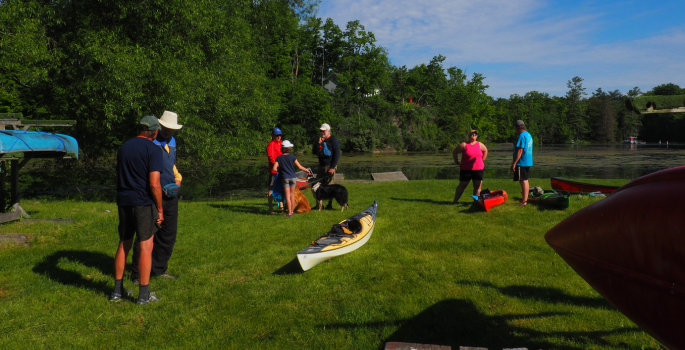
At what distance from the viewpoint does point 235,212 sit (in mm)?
11836

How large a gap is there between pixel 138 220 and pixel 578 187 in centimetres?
1219

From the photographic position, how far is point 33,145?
28.8 ft

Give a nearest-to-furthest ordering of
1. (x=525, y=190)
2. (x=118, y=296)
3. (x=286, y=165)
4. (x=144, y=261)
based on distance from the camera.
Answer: (x=144, y=261) → (x=118, y=296) → (x=286, y=165) → (x=525, y=190)

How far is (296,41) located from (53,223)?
51.8 metres

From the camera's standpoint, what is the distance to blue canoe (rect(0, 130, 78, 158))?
27.1 feet

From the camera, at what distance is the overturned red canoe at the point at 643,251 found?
2.46 m

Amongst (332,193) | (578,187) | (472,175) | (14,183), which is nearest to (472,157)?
(472,175)

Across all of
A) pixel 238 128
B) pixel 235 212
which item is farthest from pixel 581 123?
pixel 235 212

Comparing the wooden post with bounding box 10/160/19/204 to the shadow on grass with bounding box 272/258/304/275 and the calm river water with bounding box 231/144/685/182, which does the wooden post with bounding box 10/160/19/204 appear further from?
the calm river water with bounding box 231/144/685/182

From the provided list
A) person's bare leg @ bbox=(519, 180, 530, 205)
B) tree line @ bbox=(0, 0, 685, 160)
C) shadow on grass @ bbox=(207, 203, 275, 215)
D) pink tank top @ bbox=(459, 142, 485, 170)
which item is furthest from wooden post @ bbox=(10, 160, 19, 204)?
person's bare leg @ bbox=(519, 180, 530, 205)

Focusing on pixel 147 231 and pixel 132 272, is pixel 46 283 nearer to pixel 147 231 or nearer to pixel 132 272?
pixel 132 272

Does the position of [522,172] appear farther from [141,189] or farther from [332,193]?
[141,189]

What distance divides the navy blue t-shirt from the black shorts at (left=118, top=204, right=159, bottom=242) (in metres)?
0.07

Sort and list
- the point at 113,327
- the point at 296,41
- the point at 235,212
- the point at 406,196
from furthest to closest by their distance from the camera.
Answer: the point at 296,41
the point at 406,196
the point at 235,212
the point at 113,327
